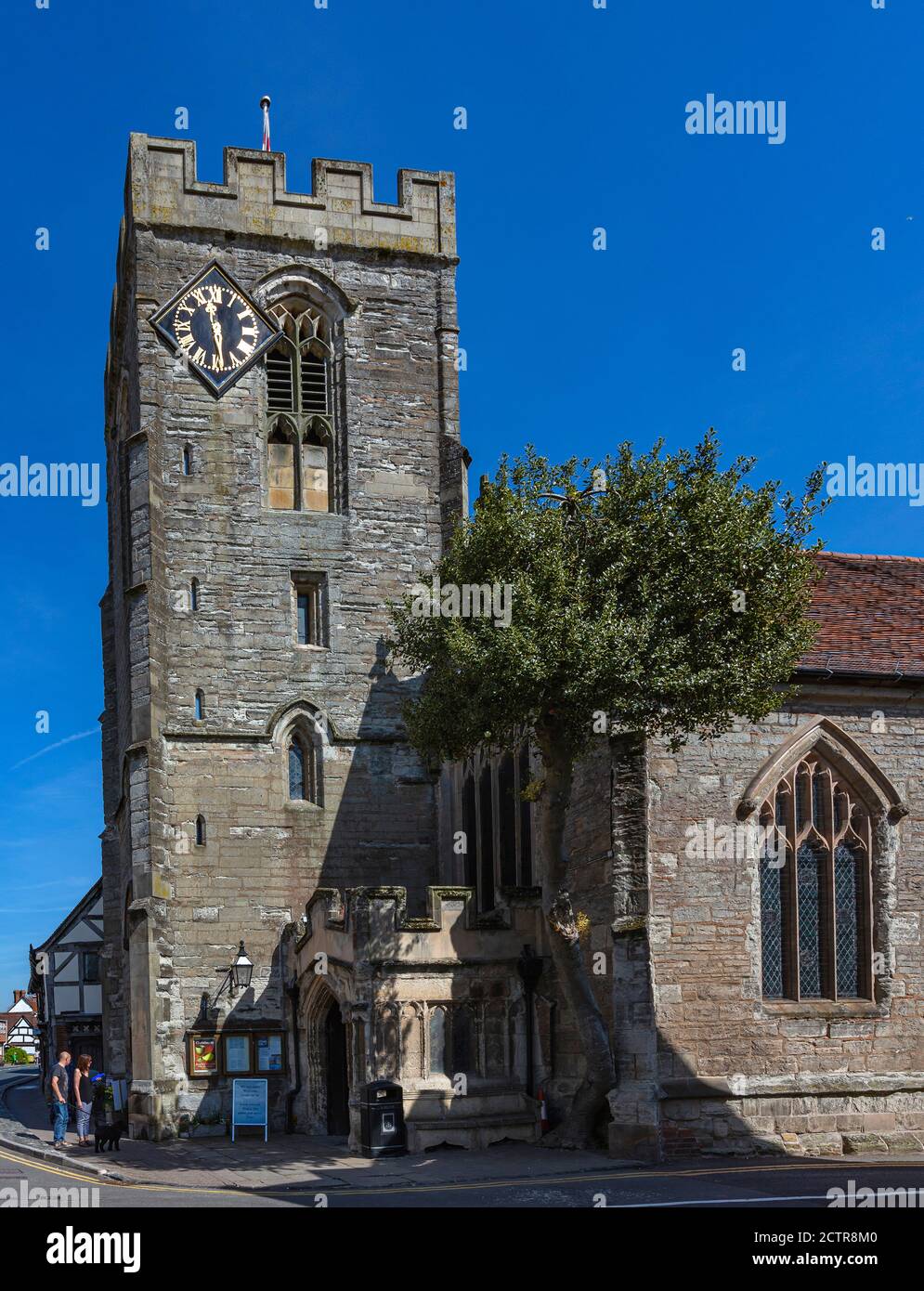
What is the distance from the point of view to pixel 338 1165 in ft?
60.8

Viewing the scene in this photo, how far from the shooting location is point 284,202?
1161 inches

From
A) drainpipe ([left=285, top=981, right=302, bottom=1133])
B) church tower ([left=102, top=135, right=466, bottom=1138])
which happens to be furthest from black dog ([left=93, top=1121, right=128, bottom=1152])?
drainpipe ([left=285, top=981, right=302, bottom=1133])

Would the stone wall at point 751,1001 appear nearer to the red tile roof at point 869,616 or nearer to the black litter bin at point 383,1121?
the red tile roof at point 869,616

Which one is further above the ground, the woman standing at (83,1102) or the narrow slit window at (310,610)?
the narrow slit window at (310,610)

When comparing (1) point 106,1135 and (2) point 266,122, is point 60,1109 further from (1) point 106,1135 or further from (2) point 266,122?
(2) point 266,122

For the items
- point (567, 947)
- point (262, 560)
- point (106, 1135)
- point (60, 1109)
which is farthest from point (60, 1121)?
point (262, 560)

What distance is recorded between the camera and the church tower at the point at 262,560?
2631 centimetres

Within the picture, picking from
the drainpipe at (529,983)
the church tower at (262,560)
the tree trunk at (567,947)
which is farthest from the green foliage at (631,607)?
the church tower at (262,560)

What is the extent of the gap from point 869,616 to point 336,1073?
10895 millimetres

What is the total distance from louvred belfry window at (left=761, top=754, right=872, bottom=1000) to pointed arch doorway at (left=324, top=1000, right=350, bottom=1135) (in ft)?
26.1

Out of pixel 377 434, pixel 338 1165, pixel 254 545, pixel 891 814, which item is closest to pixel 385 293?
pixel 377 434

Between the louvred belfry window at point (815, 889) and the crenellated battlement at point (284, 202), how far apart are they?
1500 cm

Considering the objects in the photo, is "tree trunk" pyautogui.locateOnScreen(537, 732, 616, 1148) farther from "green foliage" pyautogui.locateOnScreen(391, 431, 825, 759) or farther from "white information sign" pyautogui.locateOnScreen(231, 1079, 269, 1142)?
"white information sign" pyautogui.locateOnScreen(231, 1079, 269, 1142)

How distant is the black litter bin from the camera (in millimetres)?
19406
